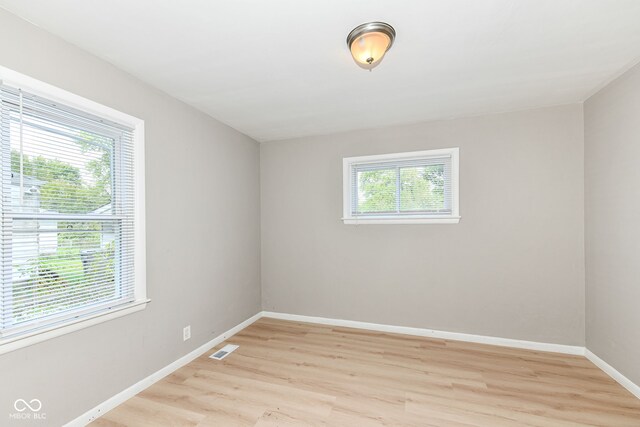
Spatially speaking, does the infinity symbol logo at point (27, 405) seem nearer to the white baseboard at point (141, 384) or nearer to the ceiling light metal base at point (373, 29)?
the white baseboard at point (141, 384)

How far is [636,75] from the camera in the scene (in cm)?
212

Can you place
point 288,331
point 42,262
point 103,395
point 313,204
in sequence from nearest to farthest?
point 42,262 → point 103,395 → point 288,331 → point 313,204

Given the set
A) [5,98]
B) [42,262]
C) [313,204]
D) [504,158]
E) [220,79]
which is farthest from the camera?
[313,204]

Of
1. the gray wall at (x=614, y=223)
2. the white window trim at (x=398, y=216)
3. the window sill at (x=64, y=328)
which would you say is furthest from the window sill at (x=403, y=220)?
the window sill at (x=64, y=328)

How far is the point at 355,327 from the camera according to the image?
358 centimetres

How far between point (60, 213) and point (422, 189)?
10.5 feet

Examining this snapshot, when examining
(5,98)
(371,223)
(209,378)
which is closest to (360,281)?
(371,223)

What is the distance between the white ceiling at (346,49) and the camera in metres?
1.54

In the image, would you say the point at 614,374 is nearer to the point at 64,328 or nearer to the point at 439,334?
the point at 439,334

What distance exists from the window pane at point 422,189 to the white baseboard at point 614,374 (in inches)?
74.1

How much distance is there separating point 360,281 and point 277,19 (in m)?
2.85

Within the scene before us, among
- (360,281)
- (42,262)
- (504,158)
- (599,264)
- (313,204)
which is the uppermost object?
(504,158)

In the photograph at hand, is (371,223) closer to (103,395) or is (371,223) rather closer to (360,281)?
(360,281)

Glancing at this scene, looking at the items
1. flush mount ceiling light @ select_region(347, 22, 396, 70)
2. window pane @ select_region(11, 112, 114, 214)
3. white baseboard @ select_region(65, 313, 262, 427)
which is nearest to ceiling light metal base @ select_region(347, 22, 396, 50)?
flush mount ceiling light @ select_region(347, 22, 396, 70)
